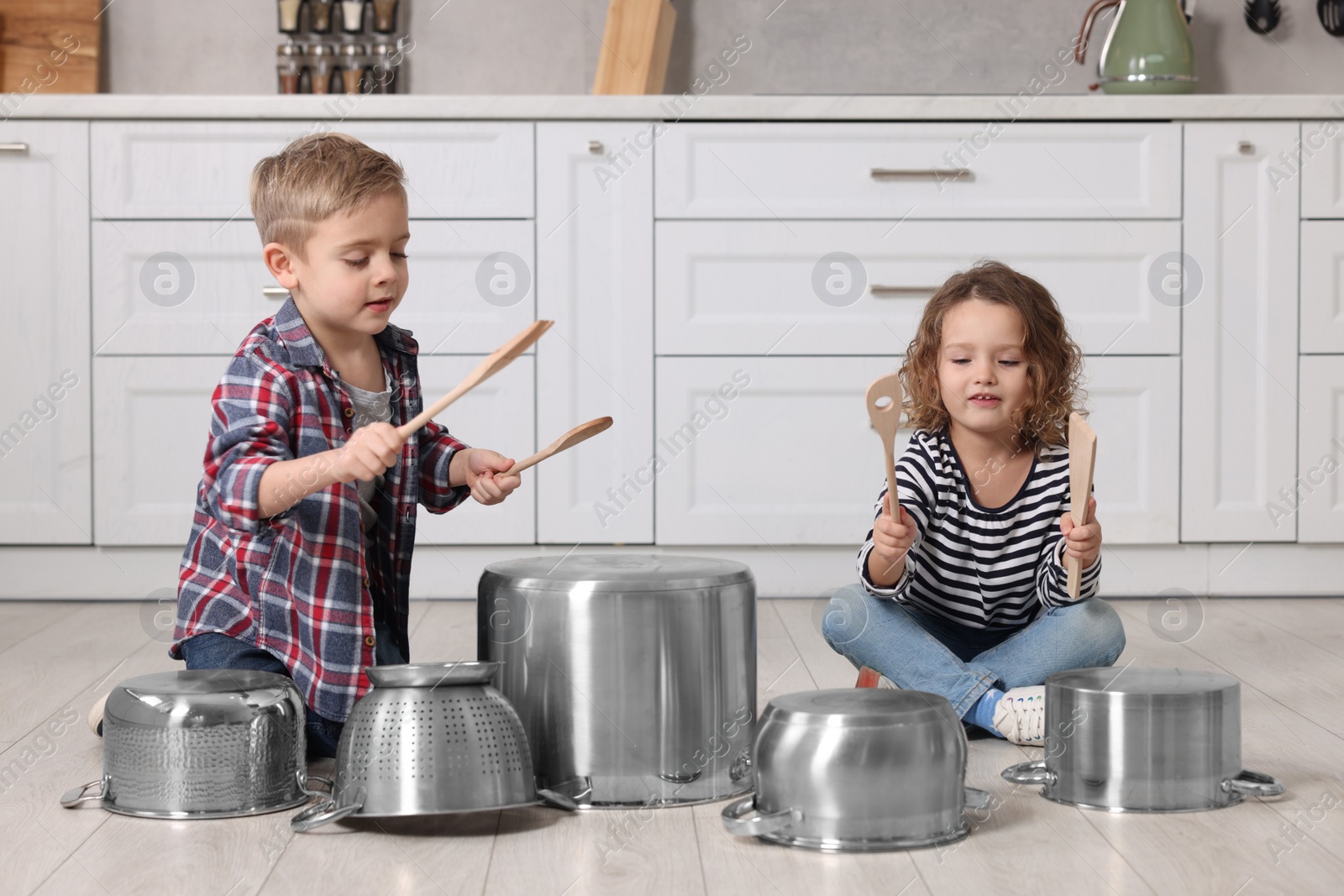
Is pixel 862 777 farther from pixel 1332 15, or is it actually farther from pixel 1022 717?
pixel 1332 15

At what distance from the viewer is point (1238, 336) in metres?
2.06

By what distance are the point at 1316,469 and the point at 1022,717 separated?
3.62 ft

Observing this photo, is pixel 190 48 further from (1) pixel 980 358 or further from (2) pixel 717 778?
(2) pixel 717 778

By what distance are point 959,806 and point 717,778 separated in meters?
0.20

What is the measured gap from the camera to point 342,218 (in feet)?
3.80

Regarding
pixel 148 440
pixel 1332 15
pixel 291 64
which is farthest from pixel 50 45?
pixel 1332 15

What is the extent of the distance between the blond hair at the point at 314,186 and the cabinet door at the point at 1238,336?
4.38ft

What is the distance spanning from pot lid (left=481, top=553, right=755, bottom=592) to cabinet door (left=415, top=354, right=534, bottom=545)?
3.03 ft

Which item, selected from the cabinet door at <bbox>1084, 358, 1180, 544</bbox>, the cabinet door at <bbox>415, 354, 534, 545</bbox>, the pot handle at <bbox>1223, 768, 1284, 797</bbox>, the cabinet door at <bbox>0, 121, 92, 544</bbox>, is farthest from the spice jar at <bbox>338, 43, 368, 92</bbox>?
the pot handle at <bbox>1223, 768, 1284, 797</bbox>

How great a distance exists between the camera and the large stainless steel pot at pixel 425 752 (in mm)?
929

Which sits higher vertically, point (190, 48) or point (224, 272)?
point (190, 48)

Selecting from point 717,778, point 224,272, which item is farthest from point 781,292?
point 717,778

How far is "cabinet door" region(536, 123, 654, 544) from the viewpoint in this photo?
6.66 feet

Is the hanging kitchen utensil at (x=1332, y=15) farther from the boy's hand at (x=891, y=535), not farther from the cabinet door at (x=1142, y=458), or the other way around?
the boy's hand at (x=891, y=535)
